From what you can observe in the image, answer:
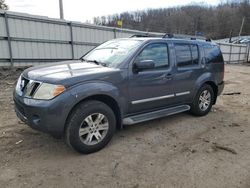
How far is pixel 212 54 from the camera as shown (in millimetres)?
5820

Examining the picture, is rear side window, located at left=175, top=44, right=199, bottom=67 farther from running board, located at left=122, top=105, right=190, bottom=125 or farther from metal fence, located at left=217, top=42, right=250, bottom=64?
metal fence, located at left=217, top=42, right=250, bottom=64

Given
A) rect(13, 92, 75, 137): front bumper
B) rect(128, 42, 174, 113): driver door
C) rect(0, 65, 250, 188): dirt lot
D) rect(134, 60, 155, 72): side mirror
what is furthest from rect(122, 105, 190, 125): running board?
rect(13, 92, 75, 137): front bumper

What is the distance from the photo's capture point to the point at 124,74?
4.01 metres

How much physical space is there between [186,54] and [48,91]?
314 centimetres

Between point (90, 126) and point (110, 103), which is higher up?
point (110, 103)

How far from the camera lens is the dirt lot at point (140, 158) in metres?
3.02

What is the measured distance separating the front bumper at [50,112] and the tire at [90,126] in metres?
0.15

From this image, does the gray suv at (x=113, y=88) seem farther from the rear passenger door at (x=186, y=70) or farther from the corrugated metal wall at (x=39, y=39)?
the corrugated metal wall at (x=39, y=39)

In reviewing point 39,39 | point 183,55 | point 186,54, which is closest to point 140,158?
point 183,55

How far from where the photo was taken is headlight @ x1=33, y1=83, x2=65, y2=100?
327 cm

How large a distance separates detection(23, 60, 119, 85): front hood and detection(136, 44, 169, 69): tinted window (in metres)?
0.73

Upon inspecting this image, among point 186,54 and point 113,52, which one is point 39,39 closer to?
point 113,52

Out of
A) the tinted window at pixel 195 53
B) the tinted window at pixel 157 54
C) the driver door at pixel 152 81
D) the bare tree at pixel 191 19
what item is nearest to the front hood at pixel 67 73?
the driver door at pixel 152 81

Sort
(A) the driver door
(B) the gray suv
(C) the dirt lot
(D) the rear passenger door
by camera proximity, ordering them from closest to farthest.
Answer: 1. (C) the dirt lot
2. (B) the gray suv
3. (A) the driver door
4. (D) the rear passenger door
